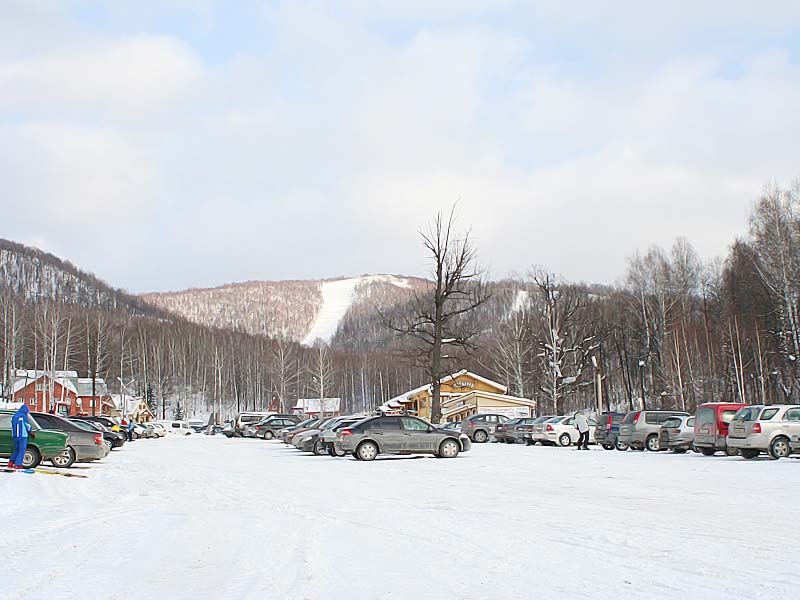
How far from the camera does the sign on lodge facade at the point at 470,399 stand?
64188 millimetres

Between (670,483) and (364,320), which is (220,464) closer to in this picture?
(670,483)

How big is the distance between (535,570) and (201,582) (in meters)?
3.12

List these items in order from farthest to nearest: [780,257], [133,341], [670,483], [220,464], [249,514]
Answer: [133,341] → [780,257] → [220,464] → [670,483] → [249,514]

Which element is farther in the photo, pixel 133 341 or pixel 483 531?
pixel 133 341

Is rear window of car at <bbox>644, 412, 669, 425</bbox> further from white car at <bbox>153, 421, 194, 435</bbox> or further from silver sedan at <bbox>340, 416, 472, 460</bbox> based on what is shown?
white car at <bbox>153, 421, 194, 435</bbox>

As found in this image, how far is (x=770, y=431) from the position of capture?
22.7 meters

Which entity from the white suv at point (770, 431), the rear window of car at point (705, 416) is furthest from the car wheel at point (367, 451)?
the white suv at point (770, 431)

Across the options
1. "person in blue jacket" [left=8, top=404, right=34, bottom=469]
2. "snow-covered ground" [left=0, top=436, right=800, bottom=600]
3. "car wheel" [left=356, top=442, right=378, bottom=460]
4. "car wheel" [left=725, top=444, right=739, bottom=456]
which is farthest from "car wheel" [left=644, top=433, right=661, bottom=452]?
"person in blue jacket" [left=8, top=404, right=34, bottom=469]

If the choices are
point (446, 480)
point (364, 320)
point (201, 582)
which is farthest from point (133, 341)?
point (201, 582)

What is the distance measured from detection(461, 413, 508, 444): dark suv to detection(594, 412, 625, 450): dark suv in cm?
1009

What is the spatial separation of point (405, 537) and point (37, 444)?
1480 centimetres

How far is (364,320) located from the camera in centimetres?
19388

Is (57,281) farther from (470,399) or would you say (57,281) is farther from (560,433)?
(560,433)

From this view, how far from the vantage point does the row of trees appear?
49.8 metres
